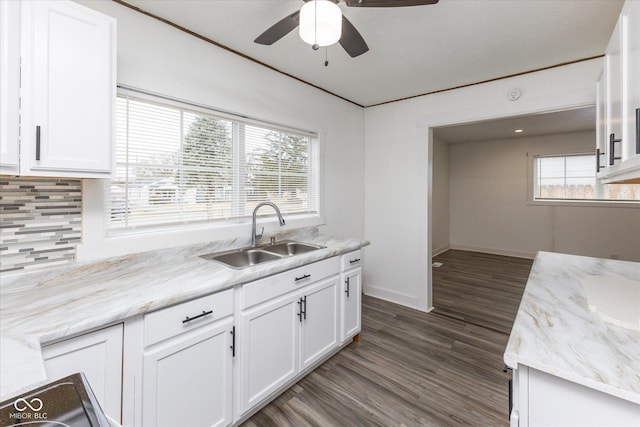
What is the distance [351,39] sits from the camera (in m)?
1.59

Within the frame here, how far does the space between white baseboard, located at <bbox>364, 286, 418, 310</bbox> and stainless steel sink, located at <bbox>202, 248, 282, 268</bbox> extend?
6.12 feet

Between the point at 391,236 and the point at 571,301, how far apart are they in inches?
89.9

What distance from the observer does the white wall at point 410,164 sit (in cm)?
263

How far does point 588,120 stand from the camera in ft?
14.2

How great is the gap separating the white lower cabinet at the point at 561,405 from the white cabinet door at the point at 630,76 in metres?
0.76

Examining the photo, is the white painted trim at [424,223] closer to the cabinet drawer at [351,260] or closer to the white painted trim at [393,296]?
the white painted trim at [393,296]

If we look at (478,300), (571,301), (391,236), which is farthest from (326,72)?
(478,300)

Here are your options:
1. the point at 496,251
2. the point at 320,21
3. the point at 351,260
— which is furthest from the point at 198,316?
the point at 496,251

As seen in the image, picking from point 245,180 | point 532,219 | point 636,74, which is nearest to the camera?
point 636,74

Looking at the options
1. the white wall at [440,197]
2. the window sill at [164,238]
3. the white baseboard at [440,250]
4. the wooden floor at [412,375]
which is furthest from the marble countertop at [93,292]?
the white baseboard at [440,250]

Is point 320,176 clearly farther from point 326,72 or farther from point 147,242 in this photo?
point 147,242

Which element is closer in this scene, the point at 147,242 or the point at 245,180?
the point at 147,242

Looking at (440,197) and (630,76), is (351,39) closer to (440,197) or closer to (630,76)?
(630,76)

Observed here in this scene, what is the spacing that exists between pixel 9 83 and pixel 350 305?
2.36 m
